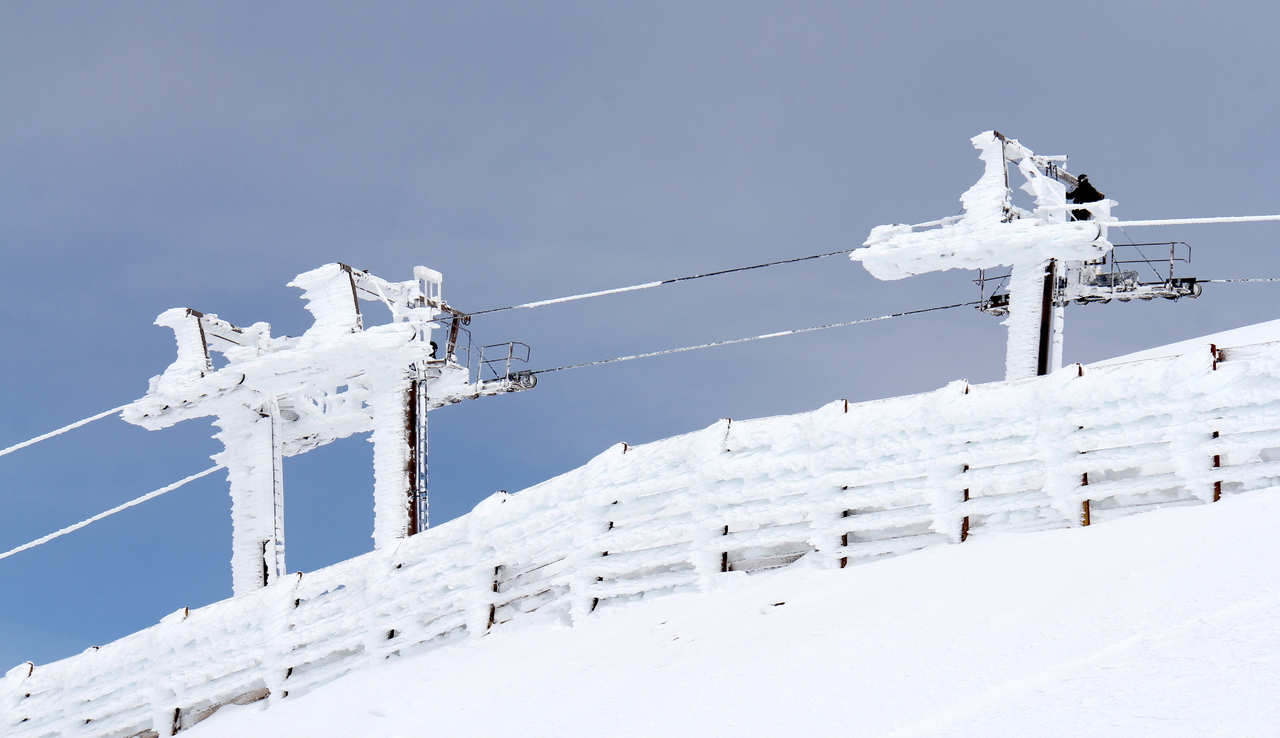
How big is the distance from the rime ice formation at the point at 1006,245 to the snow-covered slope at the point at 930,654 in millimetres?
7583

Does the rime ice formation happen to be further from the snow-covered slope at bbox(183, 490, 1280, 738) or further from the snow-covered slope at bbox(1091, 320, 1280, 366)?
the snow-covered slope at bbox(183, 490, 1280, 738)

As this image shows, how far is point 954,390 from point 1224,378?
6.65 ft

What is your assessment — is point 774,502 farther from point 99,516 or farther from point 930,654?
point 99,516

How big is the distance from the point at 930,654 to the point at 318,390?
1619 centimetres

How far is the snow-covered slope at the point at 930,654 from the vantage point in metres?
5.33

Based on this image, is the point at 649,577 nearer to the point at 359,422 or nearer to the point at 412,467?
the point at 412,467

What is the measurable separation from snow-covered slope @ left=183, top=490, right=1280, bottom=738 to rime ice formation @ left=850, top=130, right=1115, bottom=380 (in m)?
7.58

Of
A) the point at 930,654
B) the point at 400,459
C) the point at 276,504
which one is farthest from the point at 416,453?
the point at 930,654

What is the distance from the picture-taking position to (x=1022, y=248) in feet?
52.2

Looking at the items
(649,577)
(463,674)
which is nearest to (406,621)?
(463,674)

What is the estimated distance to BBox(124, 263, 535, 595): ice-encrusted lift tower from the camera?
60.0ft

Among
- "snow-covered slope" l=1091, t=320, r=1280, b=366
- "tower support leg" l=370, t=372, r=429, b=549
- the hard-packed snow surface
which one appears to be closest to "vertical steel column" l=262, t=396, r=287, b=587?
"tower support leg" l=370, t=372, r=429, b=549

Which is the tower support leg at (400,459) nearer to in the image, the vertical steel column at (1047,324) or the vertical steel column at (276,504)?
the vertical steel column at (276,504)

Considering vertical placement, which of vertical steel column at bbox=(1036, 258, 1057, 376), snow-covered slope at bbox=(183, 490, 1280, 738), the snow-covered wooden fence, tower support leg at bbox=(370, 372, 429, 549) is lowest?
snow-covered slope at bbox=(183, 490, 1280, 738)
